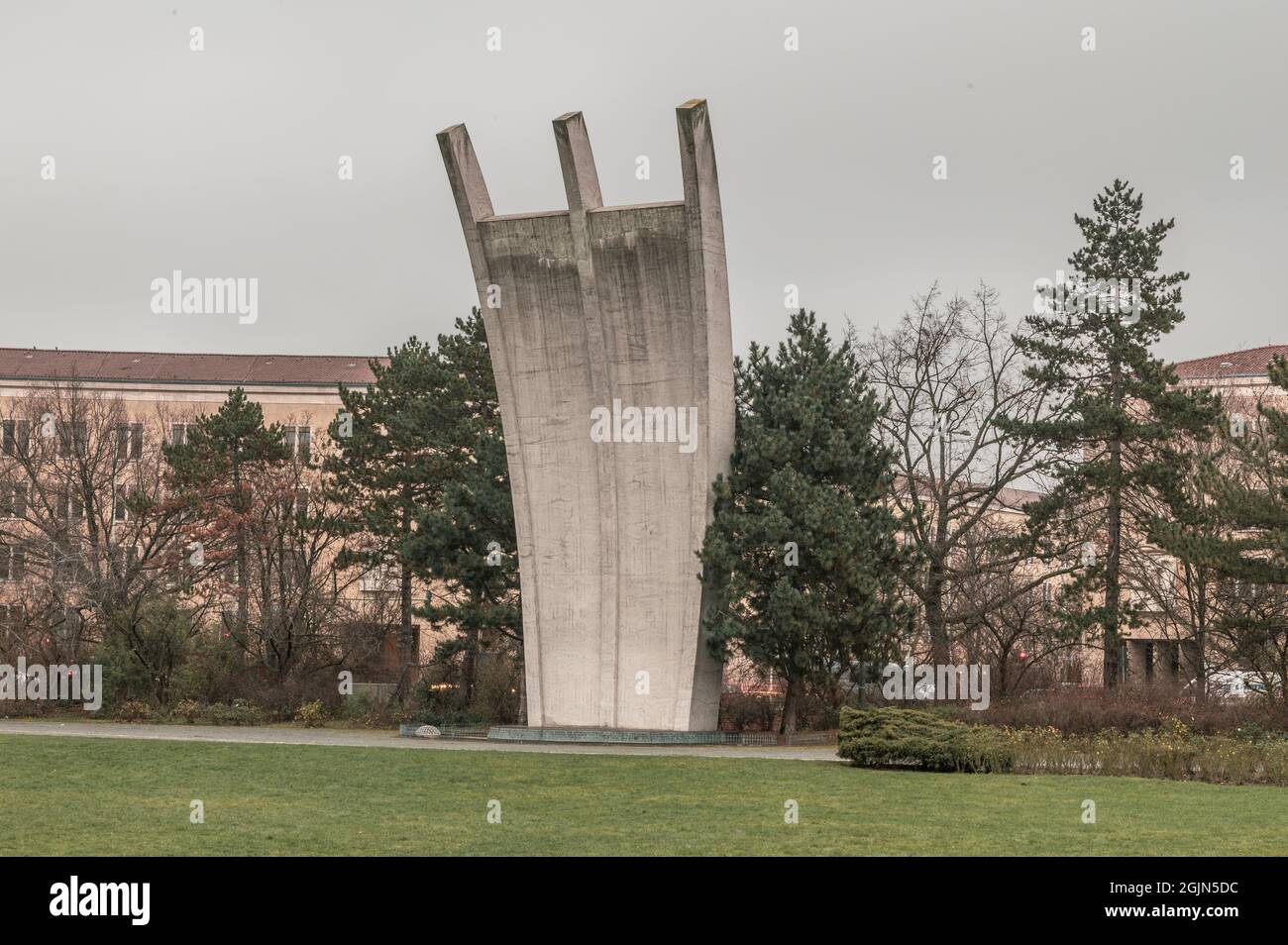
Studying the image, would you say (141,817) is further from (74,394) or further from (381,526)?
(74,394)

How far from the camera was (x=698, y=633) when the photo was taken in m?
27.8

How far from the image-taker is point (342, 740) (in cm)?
2769

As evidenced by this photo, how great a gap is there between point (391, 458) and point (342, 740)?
43.9ft

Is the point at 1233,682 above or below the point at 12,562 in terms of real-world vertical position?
below

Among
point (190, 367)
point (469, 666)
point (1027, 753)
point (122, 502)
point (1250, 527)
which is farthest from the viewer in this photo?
point (190, 367)

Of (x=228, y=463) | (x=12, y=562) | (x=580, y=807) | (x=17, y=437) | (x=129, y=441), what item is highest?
(x=129, y=441)

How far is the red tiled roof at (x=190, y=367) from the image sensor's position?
5925 cm

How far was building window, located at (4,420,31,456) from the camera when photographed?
43.2 metres

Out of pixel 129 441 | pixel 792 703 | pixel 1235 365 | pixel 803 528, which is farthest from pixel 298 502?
pixel 1235 365

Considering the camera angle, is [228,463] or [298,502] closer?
[228,463]

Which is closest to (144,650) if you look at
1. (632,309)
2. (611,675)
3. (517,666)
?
(517,666)

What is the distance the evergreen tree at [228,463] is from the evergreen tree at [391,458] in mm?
2307

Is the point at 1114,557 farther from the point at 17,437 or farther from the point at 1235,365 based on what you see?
the point at 17,437

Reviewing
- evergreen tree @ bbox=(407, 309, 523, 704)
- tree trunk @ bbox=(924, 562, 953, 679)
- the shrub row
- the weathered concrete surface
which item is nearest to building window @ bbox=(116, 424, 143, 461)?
evergreen tree @ bbox=(407, 309, 523, 704)
